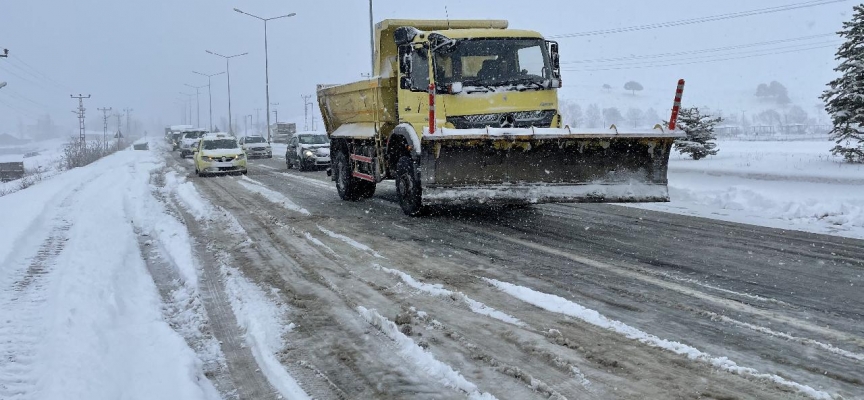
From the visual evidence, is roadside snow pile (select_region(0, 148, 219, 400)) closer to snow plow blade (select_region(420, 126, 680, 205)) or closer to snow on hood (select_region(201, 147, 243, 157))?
snow plow blade (select_region(420, 126, 680, 205))

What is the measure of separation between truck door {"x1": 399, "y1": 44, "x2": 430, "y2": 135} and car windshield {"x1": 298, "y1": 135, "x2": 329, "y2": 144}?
1666 centimetres

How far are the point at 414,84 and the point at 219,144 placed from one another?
55.3 ft

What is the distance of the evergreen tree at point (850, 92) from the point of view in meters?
18.4

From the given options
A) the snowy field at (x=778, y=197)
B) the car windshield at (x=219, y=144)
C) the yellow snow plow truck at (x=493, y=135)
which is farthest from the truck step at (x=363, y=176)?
the car windshield at (x=219, y=144)

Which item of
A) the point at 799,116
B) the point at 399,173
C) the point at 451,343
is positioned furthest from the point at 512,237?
the point at 799,116

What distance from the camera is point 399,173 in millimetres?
10336

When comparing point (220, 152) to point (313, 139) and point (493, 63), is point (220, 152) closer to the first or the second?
point (313, 139)

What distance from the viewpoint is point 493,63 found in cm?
969

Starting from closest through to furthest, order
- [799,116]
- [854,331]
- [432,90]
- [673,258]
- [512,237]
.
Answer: [854,331] → [673,258] → [512,237] → [432,90] → [799,116]

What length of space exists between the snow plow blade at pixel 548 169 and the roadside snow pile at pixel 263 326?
3.41 meters

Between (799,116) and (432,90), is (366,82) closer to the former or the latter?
(432,90)

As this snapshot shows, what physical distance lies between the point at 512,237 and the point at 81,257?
188 inches

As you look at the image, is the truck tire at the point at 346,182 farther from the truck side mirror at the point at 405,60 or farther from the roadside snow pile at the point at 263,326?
the roadside snow pile at the point at 263,326

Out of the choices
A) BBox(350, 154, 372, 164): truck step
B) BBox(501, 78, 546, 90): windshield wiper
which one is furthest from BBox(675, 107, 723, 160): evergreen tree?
BBox(501, 78, 546, 90): windshield wiper
